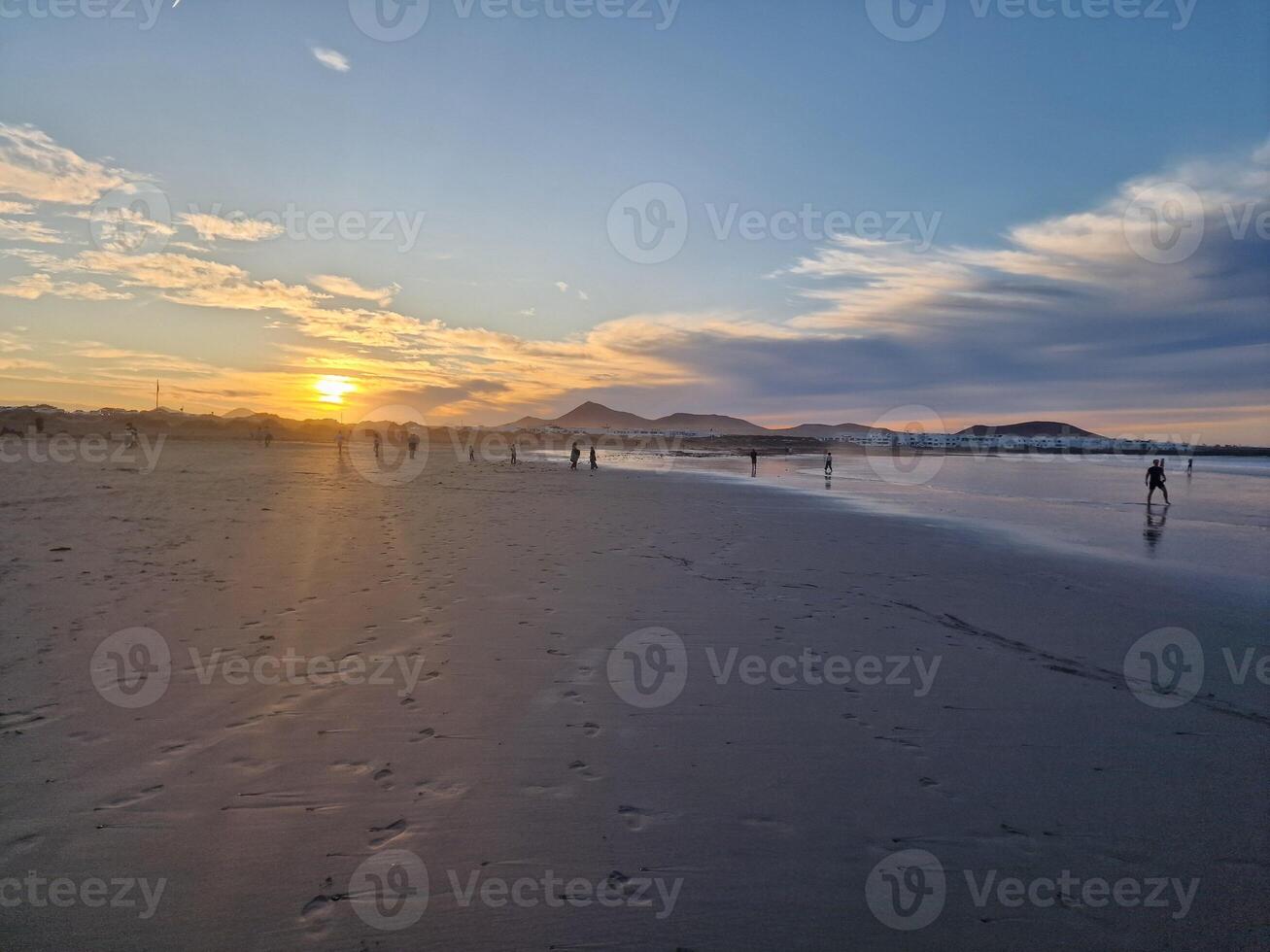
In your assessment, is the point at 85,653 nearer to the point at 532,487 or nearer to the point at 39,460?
the point at 532,487

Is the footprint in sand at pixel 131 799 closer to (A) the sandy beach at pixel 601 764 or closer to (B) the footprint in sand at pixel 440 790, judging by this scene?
(A) the sandy beach at pixel 601 764

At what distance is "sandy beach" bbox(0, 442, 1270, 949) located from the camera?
3645 mm

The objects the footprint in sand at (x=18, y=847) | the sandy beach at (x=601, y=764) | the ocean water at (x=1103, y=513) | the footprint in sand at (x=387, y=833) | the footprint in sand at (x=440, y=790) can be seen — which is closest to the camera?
the sandy beach at (x=601, y=764)

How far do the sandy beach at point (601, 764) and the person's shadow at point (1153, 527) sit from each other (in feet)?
27.1

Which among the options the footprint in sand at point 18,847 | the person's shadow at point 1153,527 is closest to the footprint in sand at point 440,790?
the footprint in sand at point 18,847

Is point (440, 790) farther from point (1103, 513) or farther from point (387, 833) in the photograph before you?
point (1103, 513)

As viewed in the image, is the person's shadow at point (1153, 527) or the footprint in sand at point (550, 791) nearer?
the footprint in sand at point (550, 791)

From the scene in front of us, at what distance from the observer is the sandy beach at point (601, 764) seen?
364 centimetres

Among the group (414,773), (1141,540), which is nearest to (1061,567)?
(1141,540)

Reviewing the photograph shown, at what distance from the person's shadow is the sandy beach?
8260mm

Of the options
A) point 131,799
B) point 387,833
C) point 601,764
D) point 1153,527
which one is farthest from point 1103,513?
point 131,799

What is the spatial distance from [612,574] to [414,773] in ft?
23.7

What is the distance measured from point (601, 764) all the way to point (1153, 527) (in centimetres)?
2479

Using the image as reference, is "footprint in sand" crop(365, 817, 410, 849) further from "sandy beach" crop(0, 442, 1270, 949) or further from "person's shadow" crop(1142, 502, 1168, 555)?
"person's shadow" crop(1142, 502, 1168, 555)
